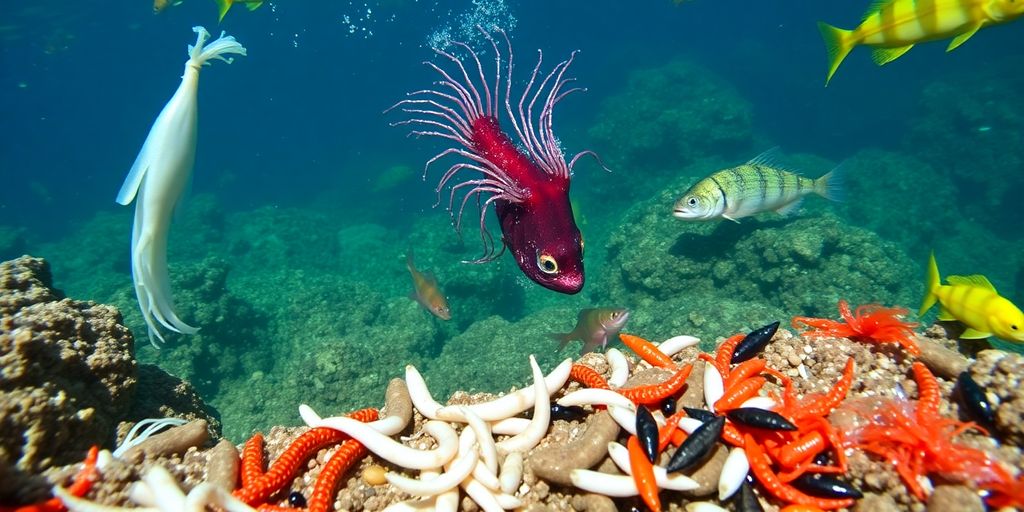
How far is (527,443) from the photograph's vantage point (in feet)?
8.14

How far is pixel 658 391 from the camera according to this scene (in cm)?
258

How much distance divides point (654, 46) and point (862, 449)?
2572 inches

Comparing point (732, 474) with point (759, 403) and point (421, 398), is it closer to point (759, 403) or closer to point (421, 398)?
point (759, 403)

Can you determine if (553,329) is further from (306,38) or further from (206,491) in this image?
(306,38)

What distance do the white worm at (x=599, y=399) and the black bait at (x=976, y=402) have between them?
5.72ft

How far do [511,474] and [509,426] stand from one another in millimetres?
430

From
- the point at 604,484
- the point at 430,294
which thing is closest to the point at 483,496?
the point at 604,484

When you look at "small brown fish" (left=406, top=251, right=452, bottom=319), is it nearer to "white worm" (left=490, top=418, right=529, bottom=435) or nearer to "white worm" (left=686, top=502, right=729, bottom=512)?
"white worm" (left=490, top=418, right=529, bottom=435)

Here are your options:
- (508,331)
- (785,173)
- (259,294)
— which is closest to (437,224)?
(259,294)

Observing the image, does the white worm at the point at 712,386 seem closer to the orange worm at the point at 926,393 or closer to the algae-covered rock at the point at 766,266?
the orange worm at the point at 926,393

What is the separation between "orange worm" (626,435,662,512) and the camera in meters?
2.05

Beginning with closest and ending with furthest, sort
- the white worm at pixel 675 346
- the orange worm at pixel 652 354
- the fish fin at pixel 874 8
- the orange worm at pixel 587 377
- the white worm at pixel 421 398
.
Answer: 1. the white worm at pixel 421 398
2. the orange worm at pixel 587 377
3. the orange worm at pixel 652 354
4. the white worm at pixel 675 346
5. the fish fin at pixel 874 8

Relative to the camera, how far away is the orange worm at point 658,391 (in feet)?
8.42

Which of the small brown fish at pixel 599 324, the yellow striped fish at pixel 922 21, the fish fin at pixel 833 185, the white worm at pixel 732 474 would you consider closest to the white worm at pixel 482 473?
the white worm at pixel 732 474
